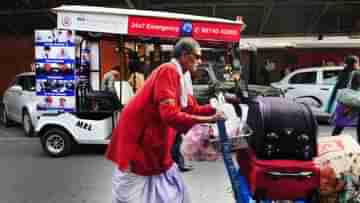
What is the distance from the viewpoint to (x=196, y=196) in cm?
512

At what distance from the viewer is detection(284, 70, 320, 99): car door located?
11625 mm

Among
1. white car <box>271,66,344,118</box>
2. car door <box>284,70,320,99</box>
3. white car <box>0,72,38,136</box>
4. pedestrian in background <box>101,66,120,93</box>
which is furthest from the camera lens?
car door <box>284,70,320,99</box>

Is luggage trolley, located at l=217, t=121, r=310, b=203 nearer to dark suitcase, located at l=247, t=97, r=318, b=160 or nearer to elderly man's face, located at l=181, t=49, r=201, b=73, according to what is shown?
dark suitcase, located at l=247, t=97, r=318, b=160

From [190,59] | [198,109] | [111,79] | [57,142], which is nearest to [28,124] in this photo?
[57,142]

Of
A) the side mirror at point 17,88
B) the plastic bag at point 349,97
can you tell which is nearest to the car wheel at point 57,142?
the side mirror at point 17,88

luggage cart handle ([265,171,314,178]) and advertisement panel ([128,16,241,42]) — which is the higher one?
advertisement panel ([128,16,241,42])

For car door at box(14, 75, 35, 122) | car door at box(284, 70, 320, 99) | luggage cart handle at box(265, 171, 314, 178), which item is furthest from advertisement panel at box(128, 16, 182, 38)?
car door at box(284, 70, 320, 99)

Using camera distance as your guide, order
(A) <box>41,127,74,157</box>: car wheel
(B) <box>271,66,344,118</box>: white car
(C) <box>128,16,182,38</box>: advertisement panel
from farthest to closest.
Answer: (B) <box>271,66,344,118</box>: white car, (A) <box>41,127,74,157</box>: car wheel, (C) <box>128,16,182,38</box>: advertisement panel

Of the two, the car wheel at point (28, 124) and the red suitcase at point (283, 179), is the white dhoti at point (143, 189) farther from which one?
the car wheel at point (28, 124)

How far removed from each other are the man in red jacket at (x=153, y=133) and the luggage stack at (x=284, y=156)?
18.2 inches

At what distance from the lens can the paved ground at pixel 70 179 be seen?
Answer: 5172mm

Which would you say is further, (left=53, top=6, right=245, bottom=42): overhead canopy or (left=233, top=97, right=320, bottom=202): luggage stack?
(left=53, top=6, right=245, bottom=42): overhead canopy

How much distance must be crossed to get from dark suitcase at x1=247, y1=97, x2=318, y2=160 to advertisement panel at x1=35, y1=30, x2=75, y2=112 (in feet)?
15.6

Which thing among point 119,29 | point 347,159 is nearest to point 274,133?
point 347,159
